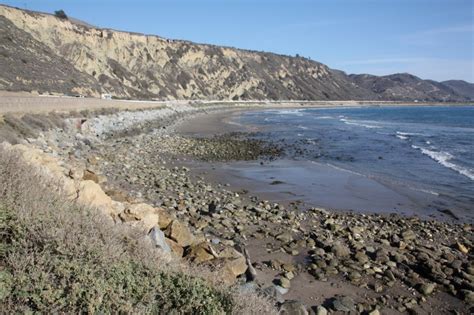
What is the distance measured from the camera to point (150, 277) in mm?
4406

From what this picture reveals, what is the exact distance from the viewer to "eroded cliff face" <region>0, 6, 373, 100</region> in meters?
66.2

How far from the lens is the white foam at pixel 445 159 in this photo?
66.4ft

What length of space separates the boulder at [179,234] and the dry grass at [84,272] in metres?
2.01

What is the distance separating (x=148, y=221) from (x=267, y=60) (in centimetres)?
14656

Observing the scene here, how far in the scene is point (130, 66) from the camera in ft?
273

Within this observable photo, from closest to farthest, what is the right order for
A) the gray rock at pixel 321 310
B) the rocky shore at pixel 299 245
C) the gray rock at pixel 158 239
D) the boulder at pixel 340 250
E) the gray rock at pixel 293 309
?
1. the gray rock at pixel 293 309
2. the gray rock at pixel 158 239
3. the gray rock at pixel 321 310
4. the rocky shore at pixel 299 245
5. the boulder at pixel 340 250

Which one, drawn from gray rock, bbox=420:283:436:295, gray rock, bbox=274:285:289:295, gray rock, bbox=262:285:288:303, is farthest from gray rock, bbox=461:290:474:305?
gray rock, bbox=262:285:288:303

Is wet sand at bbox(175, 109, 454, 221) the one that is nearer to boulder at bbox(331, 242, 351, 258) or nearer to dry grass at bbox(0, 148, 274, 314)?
boulder at bbox(331, 242, 351, 258)

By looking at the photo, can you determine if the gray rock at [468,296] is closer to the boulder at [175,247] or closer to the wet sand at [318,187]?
the boulder at [175,247]

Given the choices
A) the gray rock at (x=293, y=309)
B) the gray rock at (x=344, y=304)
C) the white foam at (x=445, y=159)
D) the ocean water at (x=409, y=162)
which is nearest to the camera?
the gray rock at (x=293, y=309)

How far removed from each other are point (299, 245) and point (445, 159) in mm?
19087

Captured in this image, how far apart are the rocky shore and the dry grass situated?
967 mm

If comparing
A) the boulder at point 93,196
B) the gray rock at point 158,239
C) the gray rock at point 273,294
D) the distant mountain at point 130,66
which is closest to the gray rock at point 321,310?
the gray rock at point 273,294

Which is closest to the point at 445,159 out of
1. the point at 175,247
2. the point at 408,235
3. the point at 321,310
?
the point at 408,235
